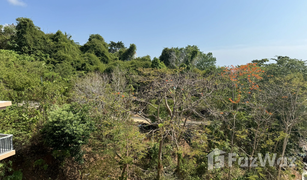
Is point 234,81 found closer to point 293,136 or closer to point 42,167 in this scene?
point 293,136

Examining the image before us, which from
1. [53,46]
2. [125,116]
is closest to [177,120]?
[125,116]

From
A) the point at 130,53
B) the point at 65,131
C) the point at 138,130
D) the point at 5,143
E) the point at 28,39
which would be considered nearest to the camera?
the point at 5,143

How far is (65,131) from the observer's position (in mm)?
4617

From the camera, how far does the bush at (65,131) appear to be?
4750 mm

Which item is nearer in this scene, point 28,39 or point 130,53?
point 28,39

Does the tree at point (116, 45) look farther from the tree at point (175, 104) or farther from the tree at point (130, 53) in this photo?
the tree at point (175, 104)

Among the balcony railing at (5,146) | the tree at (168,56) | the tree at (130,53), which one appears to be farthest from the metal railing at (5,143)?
the tree at (130,53)

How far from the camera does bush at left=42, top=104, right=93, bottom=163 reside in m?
4.75

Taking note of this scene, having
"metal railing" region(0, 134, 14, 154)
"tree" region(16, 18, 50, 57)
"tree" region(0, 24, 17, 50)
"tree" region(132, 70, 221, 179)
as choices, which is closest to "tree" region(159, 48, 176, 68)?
"tree" region(132, 70, 221, 179)

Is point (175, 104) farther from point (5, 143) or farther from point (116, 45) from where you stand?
point (116, 45)

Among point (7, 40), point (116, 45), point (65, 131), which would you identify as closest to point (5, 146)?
point (65, 131)

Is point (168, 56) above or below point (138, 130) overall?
above

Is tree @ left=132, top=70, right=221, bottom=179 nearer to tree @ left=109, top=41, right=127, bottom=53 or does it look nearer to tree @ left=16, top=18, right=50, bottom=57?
tree @ left=16, top=18, right=50, bottom=57

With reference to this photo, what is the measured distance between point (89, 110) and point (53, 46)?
11.6m
